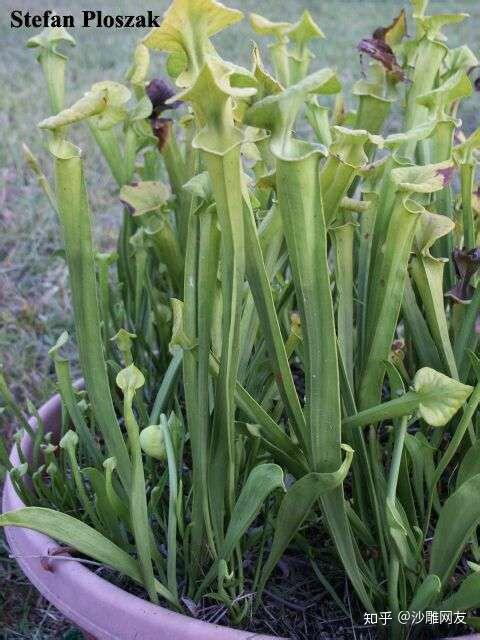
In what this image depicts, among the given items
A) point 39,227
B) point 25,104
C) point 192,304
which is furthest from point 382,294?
point 25,104

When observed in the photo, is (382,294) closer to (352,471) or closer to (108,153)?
(352,471)

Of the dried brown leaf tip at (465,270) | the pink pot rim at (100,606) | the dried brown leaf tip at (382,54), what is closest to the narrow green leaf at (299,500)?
the pink pot rim at (100,606)

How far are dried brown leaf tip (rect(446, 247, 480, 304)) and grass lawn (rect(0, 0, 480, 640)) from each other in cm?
68

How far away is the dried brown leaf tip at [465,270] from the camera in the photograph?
2.17ft

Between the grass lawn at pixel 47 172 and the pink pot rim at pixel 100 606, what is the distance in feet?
1.10

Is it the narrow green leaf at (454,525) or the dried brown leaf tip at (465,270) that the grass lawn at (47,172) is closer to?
the narrow green leaf at (454,525)

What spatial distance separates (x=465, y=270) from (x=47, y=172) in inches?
66.4

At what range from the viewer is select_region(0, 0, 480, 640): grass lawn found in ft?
4.24

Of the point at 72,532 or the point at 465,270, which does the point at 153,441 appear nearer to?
the point at 72,532

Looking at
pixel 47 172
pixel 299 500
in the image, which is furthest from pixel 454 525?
pixel 47 172

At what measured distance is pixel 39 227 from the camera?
1841 mm

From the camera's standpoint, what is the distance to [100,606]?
1.94 ft

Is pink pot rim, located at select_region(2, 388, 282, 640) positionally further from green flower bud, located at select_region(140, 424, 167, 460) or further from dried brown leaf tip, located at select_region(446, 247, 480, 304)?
dried brown leaf tip, located at select_region(446, 247, 480, 304)

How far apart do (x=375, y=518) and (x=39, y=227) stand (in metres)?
1.43
